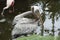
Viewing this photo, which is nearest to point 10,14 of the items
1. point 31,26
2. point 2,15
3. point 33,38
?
point 2,15

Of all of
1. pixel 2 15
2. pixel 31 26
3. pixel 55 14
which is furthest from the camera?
pixel 2 15

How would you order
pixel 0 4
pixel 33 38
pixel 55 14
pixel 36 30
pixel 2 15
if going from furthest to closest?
pixel 0 4
pixel 2 15
pixel 55 14
pixel 36 30
pixel 33 38

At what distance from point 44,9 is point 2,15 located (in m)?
0.61

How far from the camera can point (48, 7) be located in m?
3.21

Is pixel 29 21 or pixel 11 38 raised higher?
pixel 29 21

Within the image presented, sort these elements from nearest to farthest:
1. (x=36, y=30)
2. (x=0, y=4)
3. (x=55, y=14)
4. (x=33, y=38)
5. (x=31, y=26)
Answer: (x=33, y=38) → (x=31, y=26) → (x=36, y=30) → (x=55, y=14) → (x=0, y=4)

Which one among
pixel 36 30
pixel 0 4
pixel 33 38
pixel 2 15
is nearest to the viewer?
pixel 33 38

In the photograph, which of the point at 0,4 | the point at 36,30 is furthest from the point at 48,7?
the point at 0,4

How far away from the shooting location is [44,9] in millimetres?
3217

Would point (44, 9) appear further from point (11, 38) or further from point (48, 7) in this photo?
point (11, 38)

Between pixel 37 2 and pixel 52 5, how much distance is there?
22 centimetres

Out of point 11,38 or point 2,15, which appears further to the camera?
point 2,15

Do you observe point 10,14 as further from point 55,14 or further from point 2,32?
point 55,14

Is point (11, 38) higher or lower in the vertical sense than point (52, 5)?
lower
